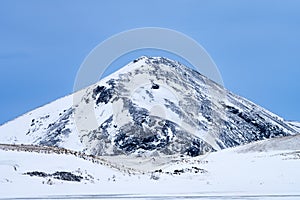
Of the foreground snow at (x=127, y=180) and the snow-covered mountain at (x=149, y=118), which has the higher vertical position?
the snow-covered mountain at (x=149, y=118)

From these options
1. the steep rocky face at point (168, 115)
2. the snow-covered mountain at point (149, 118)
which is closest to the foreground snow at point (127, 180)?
the steep rocky face at point (168, 115)

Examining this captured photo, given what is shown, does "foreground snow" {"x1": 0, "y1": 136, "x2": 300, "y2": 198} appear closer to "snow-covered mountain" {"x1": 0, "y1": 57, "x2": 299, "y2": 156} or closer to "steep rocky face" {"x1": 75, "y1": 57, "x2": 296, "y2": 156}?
"steep rocky face" {"x1": 75, "y1": 57, "x2": 296, "y2": 156}

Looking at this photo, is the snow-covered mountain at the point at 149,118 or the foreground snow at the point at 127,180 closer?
the foreground snow at the point at 127,180

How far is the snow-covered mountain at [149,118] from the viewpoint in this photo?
10506 centimetres

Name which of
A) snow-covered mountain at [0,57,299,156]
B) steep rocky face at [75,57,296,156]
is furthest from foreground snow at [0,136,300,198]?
snow-covered mountain at [0,57,299,156]

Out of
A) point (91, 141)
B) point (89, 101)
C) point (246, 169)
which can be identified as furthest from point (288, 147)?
point (89, 101)

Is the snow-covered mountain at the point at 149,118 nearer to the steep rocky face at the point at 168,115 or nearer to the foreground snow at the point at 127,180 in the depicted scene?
the steep rocky face at the point at 168,115

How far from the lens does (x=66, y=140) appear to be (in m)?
111

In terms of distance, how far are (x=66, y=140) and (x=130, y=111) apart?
15007 mm

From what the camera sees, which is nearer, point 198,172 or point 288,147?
point 198,172

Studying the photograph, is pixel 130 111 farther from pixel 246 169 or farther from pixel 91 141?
pixel 246 169

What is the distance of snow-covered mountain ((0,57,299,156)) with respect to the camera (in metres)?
105

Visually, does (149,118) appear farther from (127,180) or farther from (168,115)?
(127,180)

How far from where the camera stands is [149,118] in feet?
369
